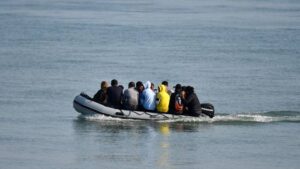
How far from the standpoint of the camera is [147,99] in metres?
28.7

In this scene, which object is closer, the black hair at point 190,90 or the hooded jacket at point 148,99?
the hooded jacket at point 148,99

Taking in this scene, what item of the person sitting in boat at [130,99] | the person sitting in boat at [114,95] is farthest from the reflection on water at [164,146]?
the person sitting in boat at [114,95]

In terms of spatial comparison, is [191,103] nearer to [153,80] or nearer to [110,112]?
[110,112]

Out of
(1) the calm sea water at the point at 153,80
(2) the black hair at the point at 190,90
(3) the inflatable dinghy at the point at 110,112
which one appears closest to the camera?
(1) the calm sea water at the point at 153,80

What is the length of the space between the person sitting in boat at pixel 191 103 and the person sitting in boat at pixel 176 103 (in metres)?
0.13

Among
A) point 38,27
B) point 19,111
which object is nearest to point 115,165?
point 19,111

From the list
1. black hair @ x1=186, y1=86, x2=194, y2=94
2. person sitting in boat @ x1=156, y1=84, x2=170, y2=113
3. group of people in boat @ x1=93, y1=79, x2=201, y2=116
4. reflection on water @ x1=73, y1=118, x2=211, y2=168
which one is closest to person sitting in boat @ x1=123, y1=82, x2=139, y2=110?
group of people in boat @ x1=93, y1=79, x2=201, y2=116

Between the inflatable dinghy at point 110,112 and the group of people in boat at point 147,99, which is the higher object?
the group of people in boat at point 147,99

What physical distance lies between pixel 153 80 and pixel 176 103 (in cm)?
924

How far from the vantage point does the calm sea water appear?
24328 mm

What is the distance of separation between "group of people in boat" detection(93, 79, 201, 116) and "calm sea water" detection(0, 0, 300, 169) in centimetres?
44

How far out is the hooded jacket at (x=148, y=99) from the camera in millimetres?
28688

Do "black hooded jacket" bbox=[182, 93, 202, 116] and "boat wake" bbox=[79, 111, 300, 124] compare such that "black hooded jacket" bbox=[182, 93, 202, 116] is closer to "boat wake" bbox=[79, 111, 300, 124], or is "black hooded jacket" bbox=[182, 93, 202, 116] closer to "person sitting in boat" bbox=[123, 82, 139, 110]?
"boat wake" bbox=[79, 111, 300, 124]

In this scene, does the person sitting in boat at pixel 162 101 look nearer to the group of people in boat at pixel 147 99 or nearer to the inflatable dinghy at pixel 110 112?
the group of people in boat at pixel 147 99
